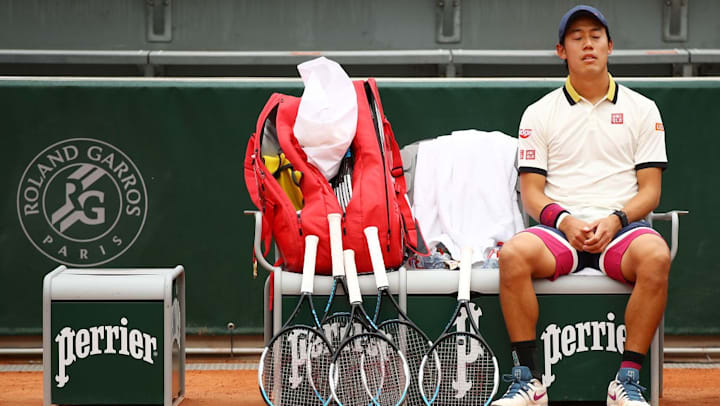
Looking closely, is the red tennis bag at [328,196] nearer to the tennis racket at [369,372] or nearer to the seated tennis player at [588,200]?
the tennis racket at [369,372]

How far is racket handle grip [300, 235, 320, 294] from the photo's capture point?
3618mm

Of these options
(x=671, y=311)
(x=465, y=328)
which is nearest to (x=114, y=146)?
(x=465, y=328)

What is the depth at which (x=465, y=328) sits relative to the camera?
3727mm

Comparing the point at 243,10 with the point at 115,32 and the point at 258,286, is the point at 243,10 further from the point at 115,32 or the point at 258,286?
the point at 258,286

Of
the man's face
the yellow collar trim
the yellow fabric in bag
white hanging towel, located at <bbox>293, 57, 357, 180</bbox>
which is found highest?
the man's face

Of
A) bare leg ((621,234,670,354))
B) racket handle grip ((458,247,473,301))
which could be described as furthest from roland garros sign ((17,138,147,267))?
bare leg ((621,234,670,354))

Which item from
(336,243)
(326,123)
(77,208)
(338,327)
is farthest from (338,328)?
(77,208)

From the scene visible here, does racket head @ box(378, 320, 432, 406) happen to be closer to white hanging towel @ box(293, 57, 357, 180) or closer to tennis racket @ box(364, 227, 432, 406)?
tennis racket @ box(364, 227, 432, 406)

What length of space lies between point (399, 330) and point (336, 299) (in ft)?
0.89

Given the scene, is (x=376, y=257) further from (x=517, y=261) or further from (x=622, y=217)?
(x=622, y=217)

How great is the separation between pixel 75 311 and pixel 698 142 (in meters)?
3.22

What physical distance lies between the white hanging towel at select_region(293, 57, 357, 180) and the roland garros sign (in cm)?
146

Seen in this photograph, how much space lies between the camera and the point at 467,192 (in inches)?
166

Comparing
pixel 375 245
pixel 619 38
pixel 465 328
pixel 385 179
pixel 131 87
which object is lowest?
pixel 465 328
